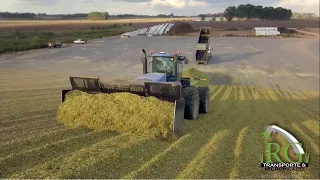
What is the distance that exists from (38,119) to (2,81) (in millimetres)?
10933

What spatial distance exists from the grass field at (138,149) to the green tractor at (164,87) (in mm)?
472

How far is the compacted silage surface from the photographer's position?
644 centimetres

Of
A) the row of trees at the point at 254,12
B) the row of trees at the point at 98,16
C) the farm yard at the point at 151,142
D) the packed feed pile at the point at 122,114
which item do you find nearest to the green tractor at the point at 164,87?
the packed feed pile at the point at 122,114

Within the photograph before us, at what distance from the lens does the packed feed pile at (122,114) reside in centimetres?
853

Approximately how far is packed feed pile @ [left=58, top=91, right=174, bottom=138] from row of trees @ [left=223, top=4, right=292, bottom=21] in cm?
9947

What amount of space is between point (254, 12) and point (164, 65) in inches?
3945

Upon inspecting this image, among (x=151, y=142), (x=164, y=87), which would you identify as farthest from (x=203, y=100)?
(x=151, y=142)

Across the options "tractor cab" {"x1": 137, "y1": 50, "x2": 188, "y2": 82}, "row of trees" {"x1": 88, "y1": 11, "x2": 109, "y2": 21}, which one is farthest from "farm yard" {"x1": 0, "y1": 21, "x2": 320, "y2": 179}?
"row of trees" {"x1": 88, "y1": 11, "x2": 109, "y2": 21}

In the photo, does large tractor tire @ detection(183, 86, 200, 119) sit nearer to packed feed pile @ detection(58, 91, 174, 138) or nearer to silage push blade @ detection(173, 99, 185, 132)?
silage push blade @ detection(173, 99, 185, 132)

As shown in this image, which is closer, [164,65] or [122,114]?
[122,114]

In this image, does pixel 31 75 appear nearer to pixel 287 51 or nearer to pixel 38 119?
pixel 38 119

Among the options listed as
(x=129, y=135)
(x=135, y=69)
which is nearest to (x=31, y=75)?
(x=135, y=69)

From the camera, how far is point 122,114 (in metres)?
8.73

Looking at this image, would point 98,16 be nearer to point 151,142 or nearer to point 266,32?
point 266,32
